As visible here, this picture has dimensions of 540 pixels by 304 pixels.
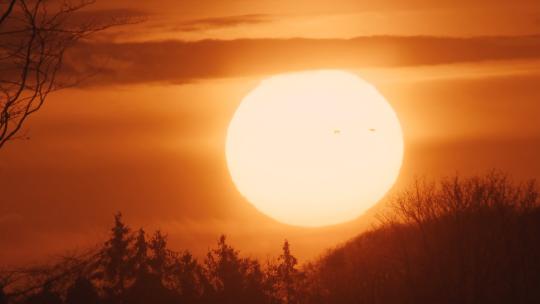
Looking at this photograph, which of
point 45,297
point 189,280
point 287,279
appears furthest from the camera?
point 287,279

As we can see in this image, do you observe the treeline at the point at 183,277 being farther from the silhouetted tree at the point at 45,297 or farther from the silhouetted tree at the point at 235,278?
the silhouetted tree at the point at 45,297

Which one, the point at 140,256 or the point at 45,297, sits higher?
the point at 140,256

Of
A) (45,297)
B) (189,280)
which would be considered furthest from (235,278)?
(45,297)

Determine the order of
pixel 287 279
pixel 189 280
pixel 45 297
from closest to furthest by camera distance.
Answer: pixel 45 297, pixel 189 280, pixel 287 279

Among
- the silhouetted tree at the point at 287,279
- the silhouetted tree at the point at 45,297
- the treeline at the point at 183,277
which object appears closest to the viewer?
the silhouetted tree at the point at 45,297


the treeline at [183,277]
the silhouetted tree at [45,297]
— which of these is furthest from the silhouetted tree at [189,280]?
the silhouetted tree at [45,297]

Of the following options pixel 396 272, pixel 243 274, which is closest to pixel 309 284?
pixel 396 272

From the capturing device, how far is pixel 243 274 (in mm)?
54906

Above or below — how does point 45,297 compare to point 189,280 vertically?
below

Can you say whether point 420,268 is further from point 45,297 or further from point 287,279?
point 45,297

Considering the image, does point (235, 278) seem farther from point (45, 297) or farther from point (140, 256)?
point (45, 297)

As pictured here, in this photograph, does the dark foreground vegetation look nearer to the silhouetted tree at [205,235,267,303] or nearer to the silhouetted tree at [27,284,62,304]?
the silhouetted tree at [205,235,267,303]

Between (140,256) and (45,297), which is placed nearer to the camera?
(45,297)

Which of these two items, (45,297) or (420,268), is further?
(420,268)
